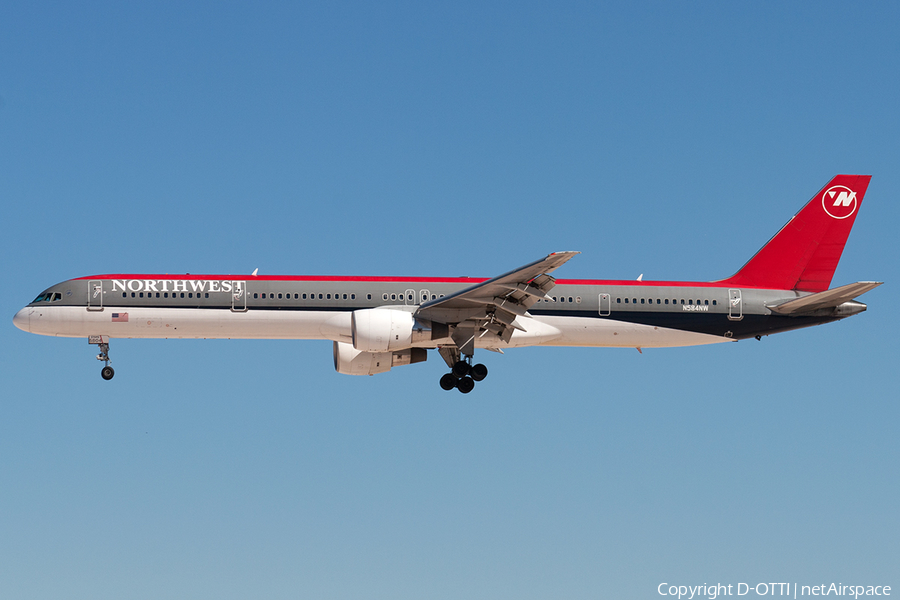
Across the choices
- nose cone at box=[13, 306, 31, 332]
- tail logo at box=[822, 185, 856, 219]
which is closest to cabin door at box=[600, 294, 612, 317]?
tail logo at box=[822, 185, 856, 219]

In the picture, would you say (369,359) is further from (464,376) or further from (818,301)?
(818,301)

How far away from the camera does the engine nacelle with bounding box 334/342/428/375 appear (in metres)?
42.6

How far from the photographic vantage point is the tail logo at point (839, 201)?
1818 inches

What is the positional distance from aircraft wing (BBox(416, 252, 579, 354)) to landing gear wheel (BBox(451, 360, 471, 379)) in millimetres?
1010

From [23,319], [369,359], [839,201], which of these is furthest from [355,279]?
[839,201]

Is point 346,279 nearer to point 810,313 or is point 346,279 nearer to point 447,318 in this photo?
point 447,318

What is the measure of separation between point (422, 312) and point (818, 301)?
15.9 meters

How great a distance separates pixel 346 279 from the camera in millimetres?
41375

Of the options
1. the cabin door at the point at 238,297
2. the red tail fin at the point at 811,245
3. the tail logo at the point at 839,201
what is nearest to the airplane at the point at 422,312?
the cabin door at the point at 238,297

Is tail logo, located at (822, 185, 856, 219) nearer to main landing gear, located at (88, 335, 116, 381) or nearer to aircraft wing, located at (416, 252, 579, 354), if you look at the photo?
aircraft wing, located at (416, 252, 579, 354)

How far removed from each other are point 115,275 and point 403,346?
458 inches

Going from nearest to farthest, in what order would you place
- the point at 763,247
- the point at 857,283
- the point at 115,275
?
the point at 857,283 → the point at 115,275 → the point at 763,247

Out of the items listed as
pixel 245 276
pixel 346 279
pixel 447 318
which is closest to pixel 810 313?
pixel 447 318

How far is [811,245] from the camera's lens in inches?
1793
